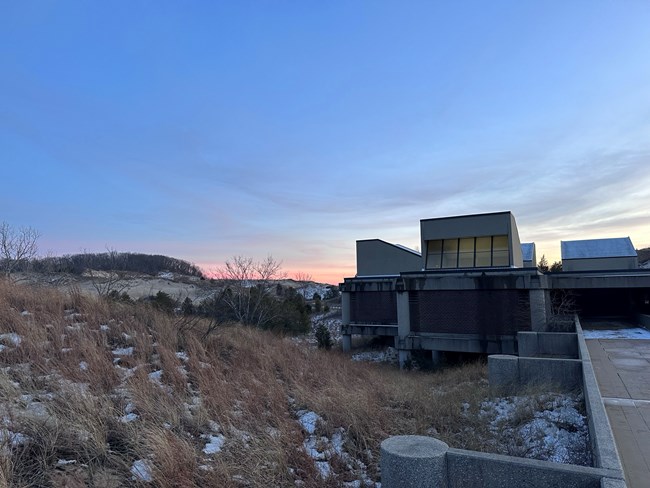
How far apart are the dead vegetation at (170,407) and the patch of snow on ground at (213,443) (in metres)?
0.02

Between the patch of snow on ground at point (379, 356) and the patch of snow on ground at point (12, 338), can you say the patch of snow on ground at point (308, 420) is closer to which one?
the patch of snow on ground at point (12, 338)

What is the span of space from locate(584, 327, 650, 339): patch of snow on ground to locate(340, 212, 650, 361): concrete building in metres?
3.45

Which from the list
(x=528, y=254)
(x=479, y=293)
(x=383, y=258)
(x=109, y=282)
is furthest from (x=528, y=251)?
(x=109, y=282)

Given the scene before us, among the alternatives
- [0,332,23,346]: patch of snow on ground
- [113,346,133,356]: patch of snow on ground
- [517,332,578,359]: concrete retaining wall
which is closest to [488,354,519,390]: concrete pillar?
[517,332,578,359]: concrete retaining wall

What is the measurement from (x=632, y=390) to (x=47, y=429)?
361 inches

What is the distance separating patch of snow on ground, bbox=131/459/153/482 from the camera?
162 inches

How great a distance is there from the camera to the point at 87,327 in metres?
8.63

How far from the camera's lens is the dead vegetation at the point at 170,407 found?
14.3 ft

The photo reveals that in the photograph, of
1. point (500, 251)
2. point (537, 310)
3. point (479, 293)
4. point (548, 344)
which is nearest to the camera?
point (548, 344)

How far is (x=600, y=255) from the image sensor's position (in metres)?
39.3

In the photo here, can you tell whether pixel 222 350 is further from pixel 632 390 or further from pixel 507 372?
pixel 632 390

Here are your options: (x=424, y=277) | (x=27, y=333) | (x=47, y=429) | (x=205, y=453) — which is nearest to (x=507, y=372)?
(x=205, y=453)

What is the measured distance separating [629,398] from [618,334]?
11376 millimetres

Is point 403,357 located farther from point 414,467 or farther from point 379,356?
point 414,467
